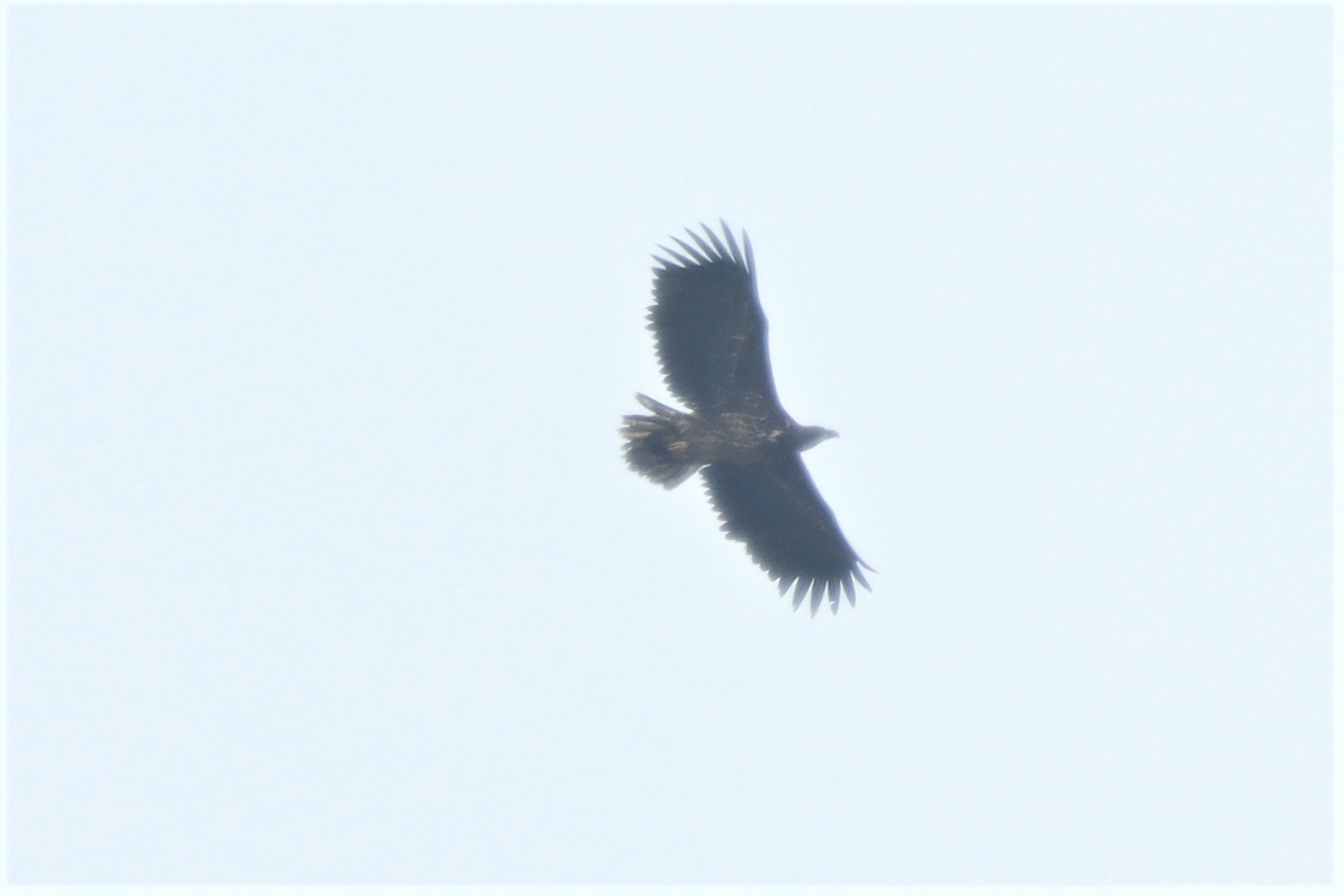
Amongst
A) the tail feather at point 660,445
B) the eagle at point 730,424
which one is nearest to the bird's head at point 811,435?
the eagle at point 730,424

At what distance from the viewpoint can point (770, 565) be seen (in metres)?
21.8

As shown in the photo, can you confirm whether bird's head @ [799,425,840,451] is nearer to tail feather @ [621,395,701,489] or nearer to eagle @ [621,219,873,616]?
eagle @ [621,219,873,616]

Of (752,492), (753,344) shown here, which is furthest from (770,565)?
(753,344)

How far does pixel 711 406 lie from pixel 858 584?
8.32 ft

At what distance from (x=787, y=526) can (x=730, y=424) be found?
1.48 meters

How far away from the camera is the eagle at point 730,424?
20.5 m

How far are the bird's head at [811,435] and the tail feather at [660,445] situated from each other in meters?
0.99

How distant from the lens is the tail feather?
2072cm

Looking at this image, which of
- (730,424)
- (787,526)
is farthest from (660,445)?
(787,526)

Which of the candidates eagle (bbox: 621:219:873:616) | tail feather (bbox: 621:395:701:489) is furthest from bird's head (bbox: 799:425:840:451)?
tail feather (bbox: 621:395:701:489)

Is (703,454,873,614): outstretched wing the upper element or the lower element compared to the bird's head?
lower

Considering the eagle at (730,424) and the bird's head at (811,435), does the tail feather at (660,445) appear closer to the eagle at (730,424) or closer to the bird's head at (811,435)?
the eagle at (730,424)

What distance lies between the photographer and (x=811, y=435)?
20969 mm

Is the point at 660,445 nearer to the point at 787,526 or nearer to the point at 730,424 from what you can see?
the point at 730,424
